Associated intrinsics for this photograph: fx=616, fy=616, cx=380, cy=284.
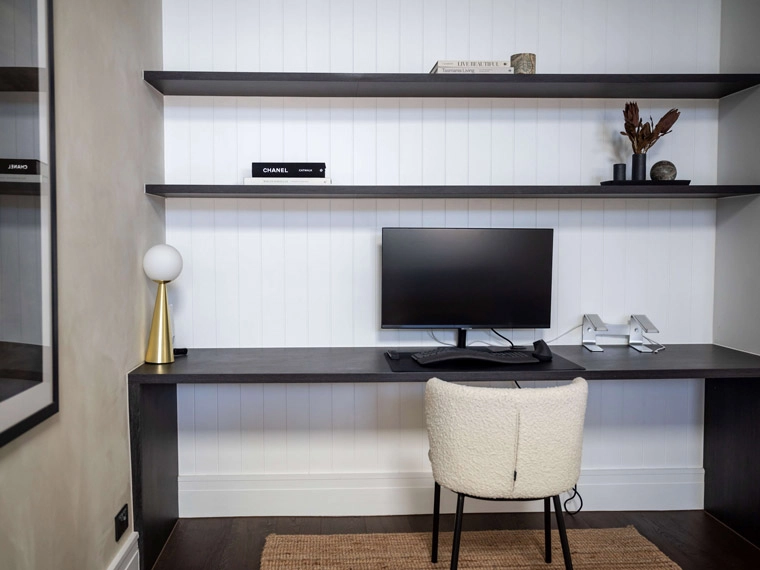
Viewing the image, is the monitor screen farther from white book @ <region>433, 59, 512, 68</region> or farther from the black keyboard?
white book @ <region>433, 59, 512, 68</region>

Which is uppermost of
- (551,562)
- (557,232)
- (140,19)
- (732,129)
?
(140,19)

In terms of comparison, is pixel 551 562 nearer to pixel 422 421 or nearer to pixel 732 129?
pixel 422 421

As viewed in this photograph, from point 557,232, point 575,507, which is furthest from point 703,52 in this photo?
point 575,507

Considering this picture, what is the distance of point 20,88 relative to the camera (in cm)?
138

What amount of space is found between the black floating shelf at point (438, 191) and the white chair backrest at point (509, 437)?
2.68 ft

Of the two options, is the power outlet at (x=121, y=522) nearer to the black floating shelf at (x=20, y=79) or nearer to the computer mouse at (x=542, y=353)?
the black floating shelf at (x=20, y=79)

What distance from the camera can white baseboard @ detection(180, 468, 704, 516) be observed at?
2.71 m

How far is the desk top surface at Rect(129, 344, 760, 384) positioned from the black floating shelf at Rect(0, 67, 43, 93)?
42.6 inches

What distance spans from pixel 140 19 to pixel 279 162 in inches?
29.0

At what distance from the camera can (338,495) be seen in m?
2.74

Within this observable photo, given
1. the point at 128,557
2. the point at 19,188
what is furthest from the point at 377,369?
the point at 19,188

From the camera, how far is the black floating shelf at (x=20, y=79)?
1300mm

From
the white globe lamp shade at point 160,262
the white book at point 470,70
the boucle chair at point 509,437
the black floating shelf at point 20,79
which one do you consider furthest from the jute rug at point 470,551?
the white book at point 470,70

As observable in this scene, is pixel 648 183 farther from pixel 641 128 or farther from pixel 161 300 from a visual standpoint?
pixel 161 300
